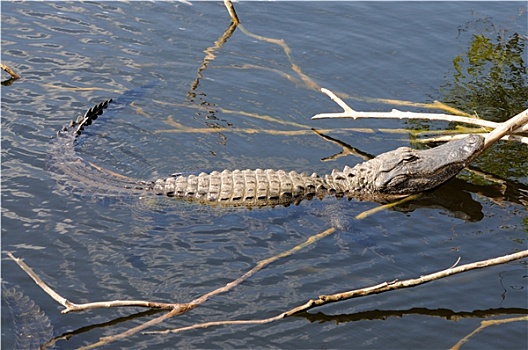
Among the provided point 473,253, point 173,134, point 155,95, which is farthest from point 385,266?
point 155,95

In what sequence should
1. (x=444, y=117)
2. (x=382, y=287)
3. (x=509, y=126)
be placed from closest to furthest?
(x=382, y=287) → (x=509, y=126) → (x=444, y=117)

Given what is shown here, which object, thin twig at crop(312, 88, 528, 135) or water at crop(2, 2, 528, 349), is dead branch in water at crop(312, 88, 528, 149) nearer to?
thin twig at crop(312, 88, 528, 135)

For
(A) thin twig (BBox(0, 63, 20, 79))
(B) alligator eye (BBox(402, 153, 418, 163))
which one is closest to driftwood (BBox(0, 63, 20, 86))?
(A) thin twig (BBox(0, 63, 20, 79))

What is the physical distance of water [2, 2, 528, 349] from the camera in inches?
257

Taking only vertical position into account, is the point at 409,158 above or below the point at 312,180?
above

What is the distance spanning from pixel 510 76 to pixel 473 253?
4.08 m

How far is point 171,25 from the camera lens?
11734 mm

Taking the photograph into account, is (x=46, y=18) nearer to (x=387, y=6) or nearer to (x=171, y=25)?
(x=171, y=25)

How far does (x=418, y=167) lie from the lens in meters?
8.59

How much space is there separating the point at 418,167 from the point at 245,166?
76.4 inches

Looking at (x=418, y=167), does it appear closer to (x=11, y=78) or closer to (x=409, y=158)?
(x=409, y=158)

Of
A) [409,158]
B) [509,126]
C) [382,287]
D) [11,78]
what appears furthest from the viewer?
[11,78]

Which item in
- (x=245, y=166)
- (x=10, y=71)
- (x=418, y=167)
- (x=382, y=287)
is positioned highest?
(x=10, y=71)

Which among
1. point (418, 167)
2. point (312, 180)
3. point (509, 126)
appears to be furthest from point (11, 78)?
point (509, 126)
